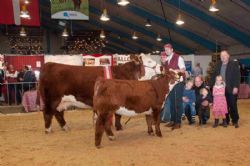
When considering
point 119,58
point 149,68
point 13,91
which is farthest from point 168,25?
point 149,68

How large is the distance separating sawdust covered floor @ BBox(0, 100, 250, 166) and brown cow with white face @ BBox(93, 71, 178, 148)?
0.40m

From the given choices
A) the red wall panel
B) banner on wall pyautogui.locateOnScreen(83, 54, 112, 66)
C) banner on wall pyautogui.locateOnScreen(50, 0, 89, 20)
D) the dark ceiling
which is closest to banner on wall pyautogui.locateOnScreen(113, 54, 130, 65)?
banner on wall pyautogui.locateOnScreen(83, 54, 112, 66)

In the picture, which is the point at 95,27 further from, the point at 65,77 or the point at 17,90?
the point at 65,77

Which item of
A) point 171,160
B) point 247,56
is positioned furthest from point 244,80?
point 171,160

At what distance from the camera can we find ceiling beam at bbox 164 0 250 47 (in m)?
18.2

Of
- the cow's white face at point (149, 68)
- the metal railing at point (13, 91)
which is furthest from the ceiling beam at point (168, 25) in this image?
the cow's white face at point (149, 68)

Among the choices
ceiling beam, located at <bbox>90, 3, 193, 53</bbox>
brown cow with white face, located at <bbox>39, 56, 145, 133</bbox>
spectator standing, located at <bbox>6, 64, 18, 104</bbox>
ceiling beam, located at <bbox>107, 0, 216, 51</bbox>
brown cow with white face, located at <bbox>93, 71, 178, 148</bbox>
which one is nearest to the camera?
brown cow with white face, located at <bbox>93, 71, 178, 148</bbox>

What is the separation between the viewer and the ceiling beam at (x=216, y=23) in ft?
59.8

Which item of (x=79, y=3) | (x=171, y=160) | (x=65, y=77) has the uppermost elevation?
(x=79, y=3)

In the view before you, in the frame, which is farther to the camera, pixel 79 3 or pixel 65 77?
pixel 79 3

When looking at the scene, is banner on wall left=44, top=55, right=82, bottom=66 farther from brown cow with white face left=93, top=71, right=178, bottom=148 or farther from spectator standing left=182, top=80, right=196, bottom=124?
brown cow with white face left=93, top=71, right=178, bottom=148

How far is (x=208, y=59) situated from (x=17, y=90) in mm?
9002

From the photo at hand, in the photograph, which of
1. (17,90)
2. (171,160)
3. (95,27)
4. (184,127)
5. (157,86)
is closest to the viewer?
(171,160)

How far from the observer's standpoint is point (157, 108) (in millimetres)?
6445
